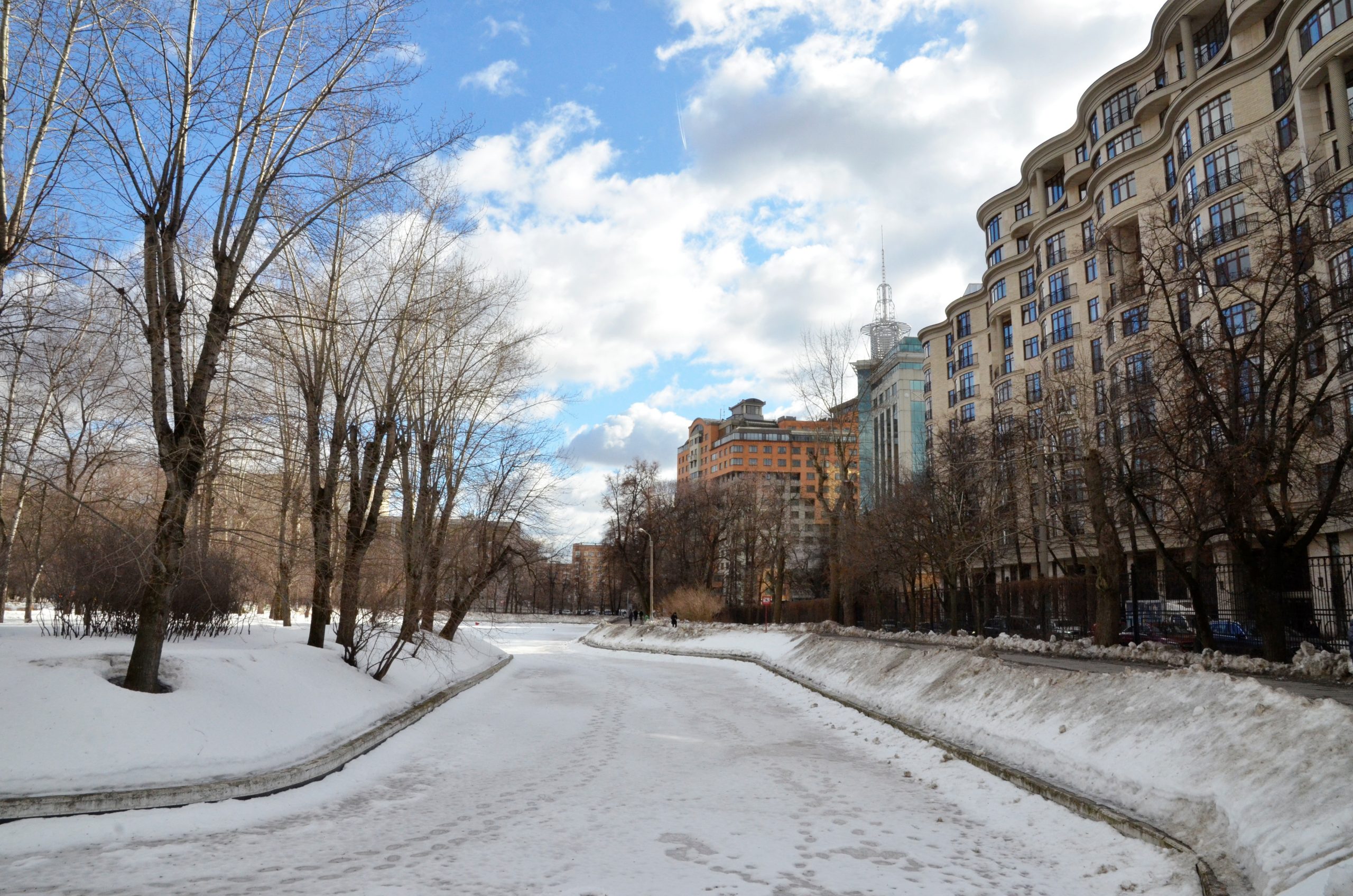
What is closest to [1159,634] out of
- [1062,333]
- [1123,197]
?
[1123,197]

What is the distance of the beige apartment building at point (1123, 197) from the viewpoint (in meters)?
28.9

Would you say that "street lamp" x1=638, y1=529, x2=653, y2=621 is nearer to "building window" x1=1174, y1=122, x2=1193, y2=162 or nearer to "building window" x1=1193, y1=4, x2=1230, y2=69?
"building window" x1=1174, y1=122, x2=1193, y2=162

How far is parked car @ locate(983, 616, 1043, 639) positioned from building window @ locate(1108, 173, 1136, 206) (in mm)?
28651

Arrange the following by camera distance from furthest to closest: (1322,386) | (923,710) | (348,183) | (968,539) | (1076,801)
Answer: (968,539), (923,710), (1322,386), (348,183), (1076,801)

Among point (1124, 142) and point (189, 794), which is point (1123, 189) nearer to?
point (1124, 142)

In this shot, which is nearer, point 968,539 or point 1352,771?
point 1352,771

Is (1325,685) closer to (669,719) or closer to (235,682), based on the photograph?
(669,719)

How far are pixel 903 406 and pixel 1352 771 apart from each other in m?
92.5

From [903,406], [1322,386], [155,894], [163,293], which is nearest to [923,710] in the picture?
[1322,386]

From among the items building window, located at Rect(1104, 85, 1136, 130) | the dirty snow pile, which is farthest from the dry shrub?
building window, located at Rect(1104, 85, 1136, 130)

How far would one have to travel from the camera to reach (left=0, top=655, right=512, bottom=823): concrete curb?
8648 mm

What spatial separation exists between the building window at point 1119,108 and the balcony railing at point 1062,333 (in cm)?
1025

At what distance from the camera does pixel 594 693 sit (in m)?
23.3

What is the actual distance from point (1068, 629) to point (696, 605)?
32.3 metres
